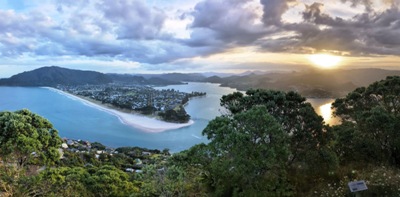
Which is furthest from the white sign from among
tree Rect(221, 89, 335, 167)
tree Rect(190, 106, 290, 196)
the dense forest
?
tree Rect(221, 89, 335, 167)

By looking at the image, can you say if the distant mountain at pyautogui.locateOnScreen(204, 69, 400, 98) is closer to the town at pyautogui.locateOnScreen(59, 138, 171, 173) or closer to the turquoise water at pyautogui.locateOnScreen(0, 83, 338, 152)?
the turquoise water at pyautogui.locateOnScreen(0, 83, 338, 152)

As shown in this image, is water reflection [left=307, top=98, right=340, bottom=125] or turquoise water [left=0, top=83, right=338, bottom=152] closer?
water reflection [left=307, top=98, right=340, bottom=125]

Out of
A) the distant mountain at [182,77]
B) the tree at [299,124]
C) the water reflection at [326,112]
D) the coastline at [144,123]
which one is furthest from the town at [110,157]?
the distant mountain at [182,77]

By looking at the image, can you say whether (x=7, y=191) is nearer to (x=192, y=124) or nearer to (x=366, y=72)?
(x=192, y=124)

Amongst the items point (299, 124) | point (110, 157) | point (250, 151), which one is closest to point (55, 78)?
point (110, 157)

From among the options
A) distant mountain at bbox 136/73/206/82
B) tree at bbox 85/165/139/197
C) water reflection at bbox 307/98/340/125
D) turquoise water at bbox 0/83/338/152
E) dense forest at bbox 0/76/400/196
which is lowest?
turquoise water at bbox 0/83/338/152
